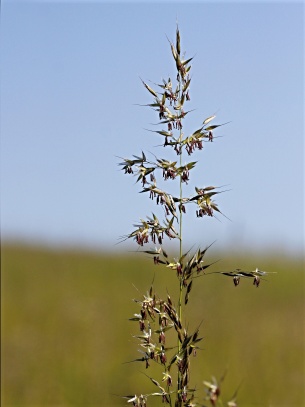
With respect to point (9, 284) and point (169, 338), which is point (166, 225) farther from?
point (9, 284)

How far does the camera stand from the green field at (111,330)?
897 cm

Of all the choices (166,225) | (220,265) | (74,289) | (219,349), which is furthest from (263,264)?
(166,225)

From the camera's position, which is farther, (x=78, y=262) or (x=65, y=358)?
(x=78, y=262)

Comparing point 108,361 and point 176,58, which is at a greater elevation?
point 176,58

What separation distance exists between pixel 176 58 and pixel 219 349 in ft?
28.0

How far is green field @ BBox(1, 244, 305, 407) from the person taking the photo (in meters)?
8.97

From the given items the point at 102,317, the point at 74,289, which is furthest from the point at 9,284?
the point at 102,317

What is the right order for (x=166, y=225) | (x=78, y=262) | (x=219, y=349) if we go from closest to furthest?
(x=166, y=225) → (x=219, y=349) → (x=78, y=262)

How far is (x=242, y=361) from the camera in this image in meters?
10.1

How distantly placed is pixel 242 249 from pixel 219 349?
5.28m

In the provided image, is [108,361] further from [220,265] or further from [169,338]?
[220,265]

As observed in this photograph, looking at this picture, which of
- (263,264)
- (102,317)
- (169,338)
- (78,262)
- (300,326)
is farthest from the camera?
(263,264)

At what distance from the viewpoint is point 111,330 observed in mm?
11164

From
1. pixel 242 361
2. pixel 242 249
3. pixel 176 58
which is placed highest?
pixel 176 58
